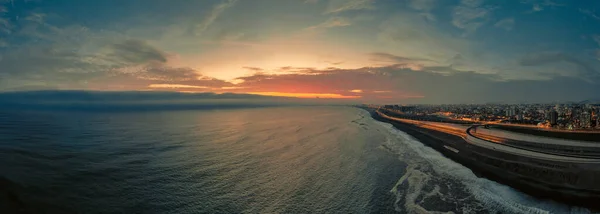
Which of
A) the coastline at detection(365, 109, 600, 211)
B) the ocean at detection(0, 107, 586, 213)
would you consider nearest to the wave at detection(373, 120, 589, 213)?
the ocean at detection(0, 107, 586, 213)

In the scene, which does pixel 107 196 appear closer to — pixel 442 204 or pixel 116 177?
pixel 116 177

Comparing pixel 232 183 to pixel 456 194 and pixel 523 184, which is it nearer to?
pixel 456 194

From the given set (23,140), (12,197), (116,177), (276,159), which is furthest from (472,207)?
(23,140)

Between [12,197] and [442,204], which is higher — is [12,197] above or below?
above

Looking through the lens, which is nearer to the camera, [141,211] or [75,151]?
[141,211]

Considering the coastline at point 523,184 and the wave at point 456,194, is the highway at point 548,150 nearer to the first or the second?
the coastline at point 523,184

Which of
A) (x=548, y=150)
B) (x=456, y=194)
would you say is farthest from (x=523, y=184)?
(x=548, y=150)

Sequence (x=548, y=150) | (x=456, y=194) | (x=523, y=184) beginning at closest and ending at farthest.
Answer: (x=456, y=194) → (x=523, y=184) → (x=548, y=150)

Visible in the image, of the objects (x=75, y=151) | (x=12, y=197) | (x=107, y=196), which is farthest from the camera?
(x=75, y=151)

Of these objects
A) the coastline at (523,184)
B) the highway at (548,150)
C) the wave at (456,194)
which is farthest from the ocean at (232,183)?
the highway at (548,150)

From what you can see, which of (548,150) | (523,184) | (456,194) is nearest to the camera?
(456,194)
